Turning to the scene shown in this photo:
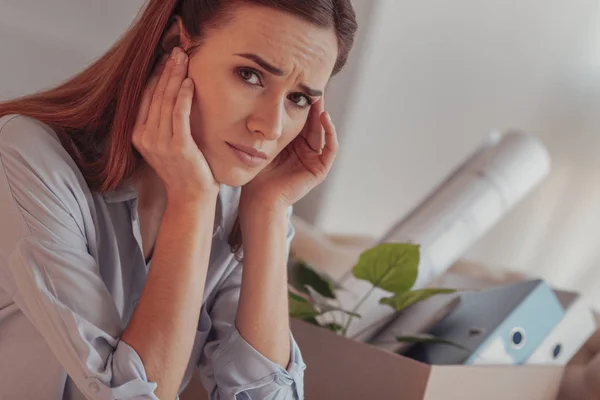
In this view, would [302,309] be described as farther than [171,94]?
Yes

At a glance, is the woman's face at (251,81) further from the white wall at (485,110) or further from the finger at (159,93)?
the white wall at (485,110)

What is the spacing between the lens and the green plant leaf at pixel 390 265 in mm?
1135

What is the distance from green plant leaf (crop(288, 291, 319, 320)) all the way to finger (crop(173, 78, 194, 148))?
388mm

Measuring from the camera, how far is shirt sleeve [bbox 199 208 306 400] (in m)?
0.96

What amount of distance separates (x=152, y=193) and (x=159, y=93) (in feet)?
0.55

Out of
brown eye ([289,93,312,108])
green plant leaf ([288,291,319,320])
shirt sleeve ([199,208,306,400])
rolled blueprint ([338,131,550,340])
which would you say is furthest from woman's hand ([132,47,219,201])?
rolled blueprint ([338,131,550,340])

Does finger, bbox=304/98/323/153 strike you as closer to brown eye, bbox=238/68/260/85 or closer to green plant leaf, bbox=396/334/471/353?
brown eye, bbox=238/68/260/85

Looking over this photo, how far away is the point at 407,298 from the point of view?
1.17 meters

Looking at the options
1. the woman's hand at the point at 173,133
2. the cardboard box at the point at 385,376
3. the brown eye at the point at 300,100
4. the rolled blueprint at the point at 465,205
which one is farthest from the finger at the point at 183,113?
the rolled blueprint at the point at 465,205

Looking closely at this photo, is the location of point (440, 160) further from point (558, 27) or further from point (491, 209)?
point (491, 209)

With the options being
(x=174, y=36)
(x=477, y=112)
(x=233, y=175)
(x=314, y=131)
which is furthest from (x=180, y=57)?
(x=477, y=112)

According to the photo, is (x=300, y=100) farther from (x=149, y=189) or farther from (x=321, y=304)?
(x=321, y=304)

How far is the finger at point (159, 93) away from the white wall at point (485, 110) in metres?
1.31

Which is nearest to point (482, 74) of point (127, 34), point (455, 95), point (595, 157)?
point (455, 95)
